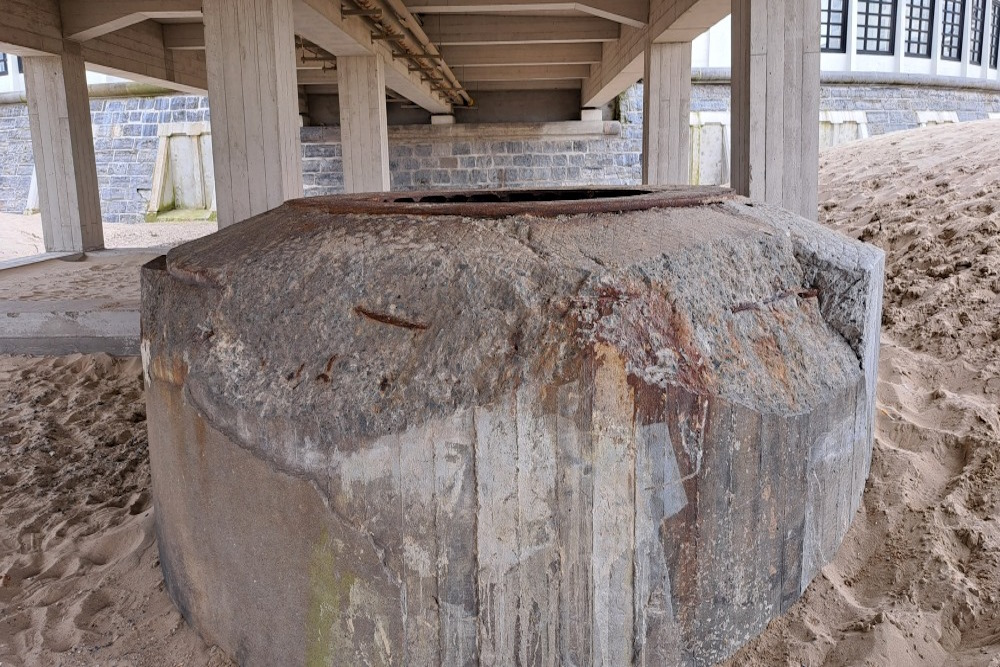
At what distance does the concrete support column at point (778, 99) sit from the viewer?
15.3 feet

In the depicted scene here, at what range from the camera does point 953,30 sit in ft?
72.6

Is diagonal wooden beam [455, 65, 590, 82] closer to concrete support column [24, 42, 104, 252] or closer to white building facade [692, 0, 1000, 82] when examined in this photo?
white building facade [692, 0, 1000, 82]

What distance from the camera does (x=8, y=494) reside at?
3.28 metres

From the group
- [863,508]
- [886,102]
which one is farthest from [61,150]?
[886,102]

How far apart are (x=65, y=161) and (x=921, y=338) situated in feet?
29.3

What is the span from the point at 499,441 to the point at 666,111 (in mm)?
7145

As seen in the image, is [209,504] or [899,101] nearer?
[209,504]

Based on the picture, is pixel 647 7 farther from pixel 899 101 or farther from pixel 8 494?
pixel 899 101

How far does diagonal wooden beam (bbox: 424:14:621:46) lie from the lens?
1004 centimetres

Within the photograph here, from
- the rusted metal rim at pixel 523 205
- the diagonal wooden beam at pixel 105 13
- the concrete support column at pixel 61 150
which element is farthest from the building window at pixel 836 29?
the rusted metal rim at pixel 523 205

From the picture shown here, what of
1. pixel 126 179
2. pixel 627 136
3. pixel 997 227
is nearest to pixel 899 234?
pixel 997 227

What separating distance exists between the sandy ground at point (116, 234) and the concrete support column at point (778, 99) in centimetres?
895

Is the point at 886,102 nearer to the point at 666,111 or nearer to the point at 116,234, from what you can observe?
the point at 666,111

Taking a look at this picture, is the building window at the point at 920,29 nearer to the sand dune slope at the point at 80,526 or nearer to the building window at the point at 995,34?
the building window at the point at 995,34
